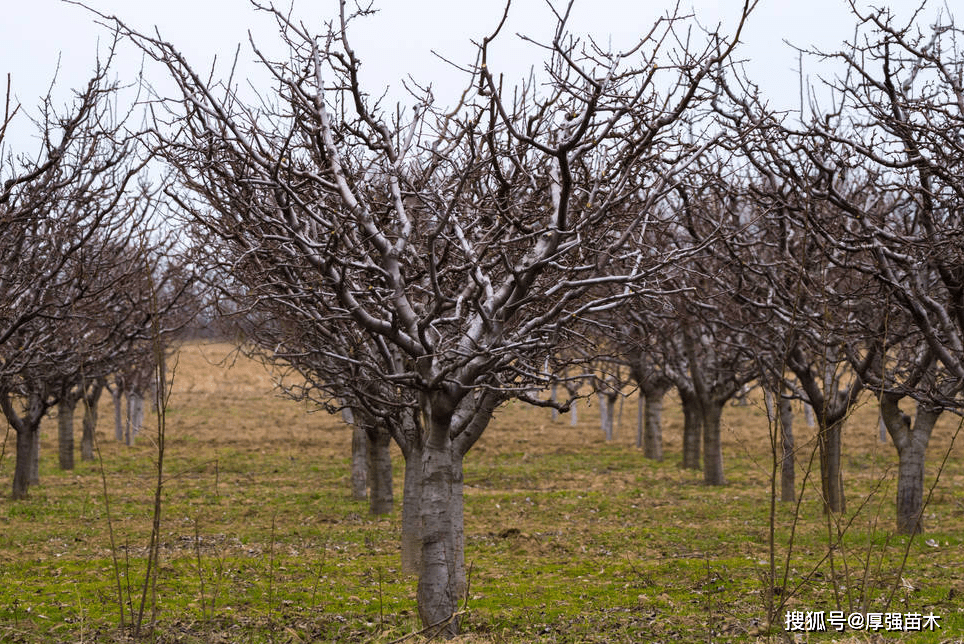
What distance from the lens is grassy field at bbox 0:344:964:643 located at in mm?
7863

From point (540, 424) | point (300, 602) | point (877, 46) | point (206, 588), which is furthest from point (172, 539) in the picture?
point (540, 424)

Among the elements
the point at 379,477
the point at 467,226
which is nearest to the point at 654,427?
the point at 379,477

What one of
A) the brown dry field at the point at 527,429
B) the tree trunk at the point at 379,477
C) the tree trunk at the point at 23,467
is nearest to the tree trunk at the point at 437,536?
the tree trunk at the point at 379,477

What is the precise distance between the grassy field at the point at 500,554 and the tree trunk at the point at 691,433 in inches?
33.6

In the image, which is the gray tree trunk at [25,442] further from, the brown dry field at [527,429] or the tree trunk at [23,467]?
the brown dry field at [527,429]

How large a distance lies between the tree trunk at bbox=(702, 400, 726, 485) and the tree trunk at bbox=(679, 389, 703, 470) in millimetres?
2878

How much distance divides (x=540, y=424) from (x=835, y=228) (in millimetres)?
32197

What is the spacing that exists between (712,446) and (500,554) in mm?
10636

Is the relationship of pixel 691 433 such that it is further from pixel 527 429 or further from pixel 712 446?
pixel 527 429

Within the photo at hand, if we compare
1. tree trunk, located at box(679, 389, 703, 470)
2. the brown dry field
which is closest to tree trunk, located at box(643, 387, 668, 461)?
tree trunk, located at box(679, 389, 703, 470)

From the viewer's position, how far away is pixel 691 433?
85.8 ft

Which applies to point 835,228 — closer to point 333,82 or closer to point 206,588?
point 333,82

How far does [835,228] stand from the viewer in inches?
425

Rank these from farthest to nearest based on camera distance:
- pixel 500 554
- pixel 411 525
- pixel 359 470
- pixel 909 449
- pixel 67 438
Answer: pixel 67 438 → pixel 359 470 → pixel 909 449 → pixel 500 554 → pixel 411 525
